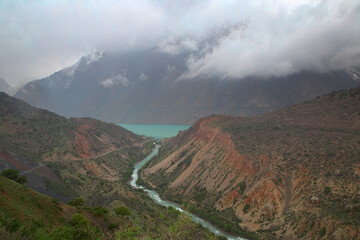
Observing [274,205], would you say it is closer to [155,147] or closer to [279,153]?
[279,153]

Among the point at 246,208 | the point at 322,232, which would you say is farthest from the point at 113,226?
the point at 246,208

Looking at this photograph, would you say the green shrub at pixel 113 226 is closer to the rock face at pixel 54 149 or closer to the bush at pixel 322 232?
the rock face at pixel 54 149

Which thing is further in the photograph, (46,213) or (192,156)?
(192,156)

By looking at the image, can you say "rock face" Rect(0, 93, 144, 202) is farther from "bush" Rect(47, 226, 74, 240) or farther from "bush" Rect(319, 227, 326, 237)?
"bush" Rect(319, 227, 326, 237)

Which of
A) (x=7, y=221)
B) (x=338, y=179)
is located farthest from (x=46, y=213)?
(x=338, y=179)

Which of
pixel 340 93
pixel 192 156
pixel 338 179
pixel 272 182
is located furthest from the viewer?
pixel 192 156

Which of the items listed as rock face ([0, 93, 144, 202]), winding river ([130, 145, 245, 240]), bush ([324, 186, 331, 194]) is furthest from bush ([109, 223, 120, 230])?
bush ([324, 186, 331, 194])
